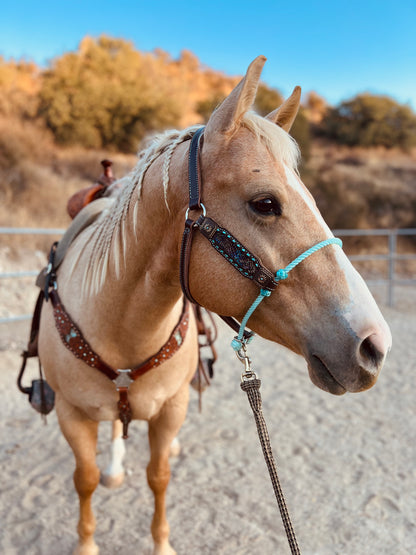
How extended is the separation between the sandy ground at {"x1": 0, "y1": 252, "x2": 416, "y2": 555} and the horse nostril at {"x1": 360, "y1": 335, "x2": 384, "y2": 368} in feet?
5.21

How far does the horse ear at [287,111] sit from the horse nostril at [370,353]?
75 cm

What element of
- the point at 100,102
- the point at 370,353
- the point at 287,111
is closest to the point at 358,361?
the point at 370,353

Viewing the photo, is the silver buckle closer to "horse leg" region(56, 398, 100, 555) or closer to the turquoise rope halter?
"horse leg" region(56, 398, 100, 555)

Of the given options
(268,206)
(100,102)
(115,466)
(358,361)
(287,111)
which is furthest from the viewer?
(100,102)

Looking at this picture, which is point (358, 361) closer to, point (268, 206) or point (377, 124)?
point (268, 206)

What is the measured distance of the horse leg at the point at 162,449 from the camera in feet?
5.74

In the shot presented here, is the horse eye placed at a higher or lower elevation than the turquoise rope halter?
higher

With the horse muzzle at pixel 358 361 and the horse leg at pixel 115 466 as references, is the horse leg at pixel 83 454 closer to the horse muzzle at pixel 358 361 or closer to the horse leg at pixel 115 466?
the horse leg at pixel 115 466

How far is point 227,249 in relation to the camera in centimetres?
106

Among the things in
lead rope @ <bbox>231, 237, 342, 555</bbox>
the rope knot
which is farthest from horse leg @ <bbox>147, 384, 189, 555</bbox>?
the rope knot

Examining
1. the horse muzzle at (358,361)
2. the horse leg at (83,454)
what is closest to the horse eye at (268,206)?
the horse muzzle at (358,361)

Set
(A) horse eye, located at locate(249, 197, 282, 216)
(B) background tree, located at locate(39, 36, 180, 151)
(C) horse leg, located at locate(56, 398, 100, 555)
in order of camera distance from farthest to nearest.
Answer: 1. (B) background tree, located at locate(39, 36, 180, 151)
2. (C) horse leg, located at locate(56, 398, 100, 555)
3. (A) horse eye, located at locate(249, 197, 282, 216)

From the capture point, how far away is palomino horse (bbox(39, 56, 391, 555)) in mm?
979

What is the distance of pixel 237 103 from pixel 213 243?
1.21ft
